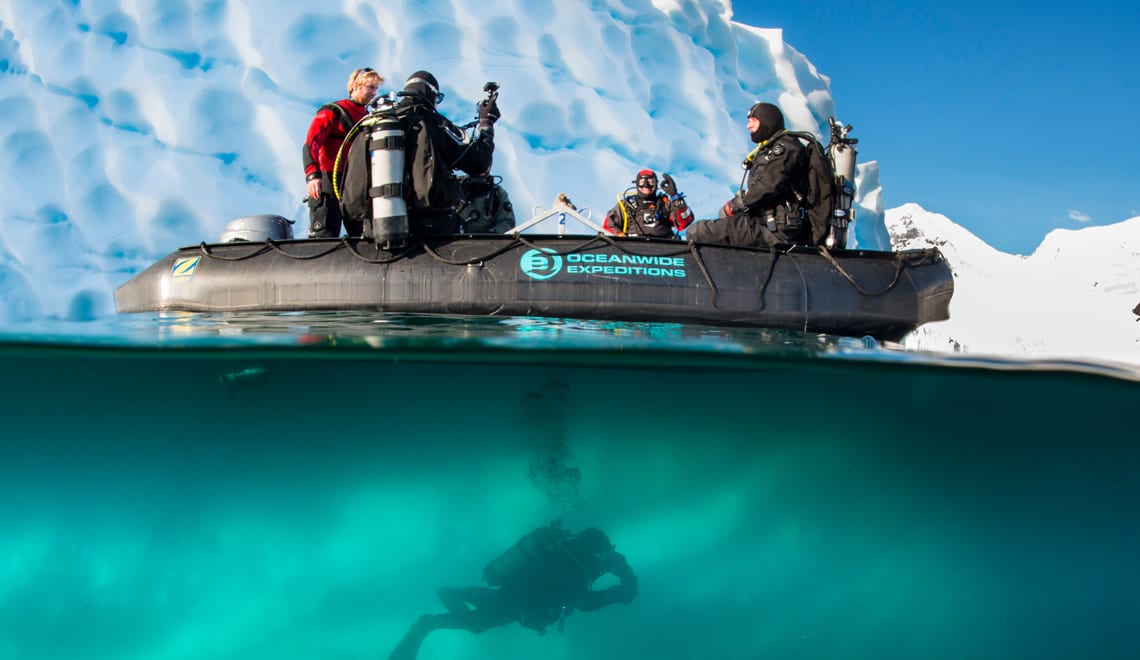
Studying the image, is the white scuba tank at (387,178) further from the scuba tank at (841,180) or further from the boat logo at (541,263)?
the scuba tank at (841,180)

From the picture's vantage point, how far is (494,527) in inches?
311

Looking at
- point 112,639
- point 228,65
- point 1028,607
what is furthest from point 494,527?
point 228,65

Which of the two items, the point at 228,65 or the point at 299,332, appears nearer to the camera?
the point at 299,332

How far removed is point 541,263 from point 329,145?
2.70 meters

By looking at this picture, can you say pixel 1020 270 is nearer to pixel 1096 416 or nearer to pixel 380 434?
pixel 1096 416

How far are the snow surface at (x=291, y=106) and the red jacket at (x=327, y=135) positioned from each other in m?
6.08

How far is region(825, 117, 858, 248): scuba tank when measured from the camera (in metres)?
9.07

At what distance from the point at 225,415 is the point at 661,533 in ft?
14.6

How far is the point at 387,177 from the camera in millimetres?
8367

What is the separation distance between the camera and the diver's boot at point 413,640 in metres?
6.80

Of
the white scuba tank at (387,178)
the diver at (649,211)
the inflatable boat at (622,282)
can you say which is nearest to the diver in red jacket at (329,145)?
the inflatable boat at (622,282)

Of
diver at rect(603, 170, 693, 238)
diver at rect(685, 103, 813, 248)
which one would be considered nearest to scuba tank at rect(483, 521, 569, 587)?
diver at rect(685, 103, 813, 248)

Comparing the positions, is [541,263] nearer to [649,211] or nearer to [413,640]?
[649,211]

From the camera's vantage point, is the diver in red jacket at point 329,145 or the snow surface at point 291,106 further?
the snow surface at point 291,106
